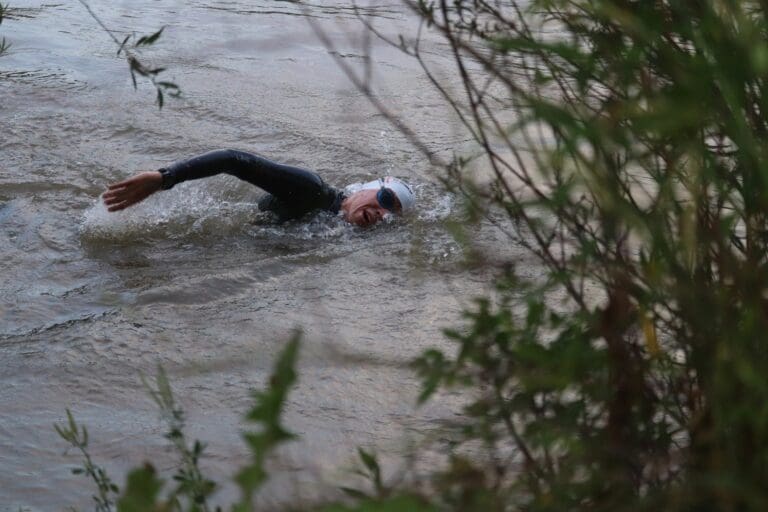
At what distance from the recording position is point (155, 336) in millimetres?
4340

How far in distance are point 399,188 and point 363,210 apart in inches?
12.0

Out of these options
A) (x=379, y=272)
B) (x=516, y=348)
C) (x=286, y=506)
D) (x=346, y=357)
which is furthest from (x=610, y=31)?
(x=379, y=272)

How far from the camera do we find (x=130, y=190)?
4.88 m

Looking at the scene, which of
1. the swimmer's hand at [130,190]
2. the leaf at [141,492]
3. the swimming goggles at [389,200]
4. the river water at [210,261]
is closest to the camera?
the leaf at [141,492]

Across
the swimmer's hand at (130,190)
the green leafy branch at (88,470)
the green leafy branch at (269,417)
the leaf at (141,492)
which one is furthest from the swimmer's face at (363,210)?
the green leafy branch at (269,417)

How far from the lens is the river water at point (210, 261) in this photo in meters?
3.54

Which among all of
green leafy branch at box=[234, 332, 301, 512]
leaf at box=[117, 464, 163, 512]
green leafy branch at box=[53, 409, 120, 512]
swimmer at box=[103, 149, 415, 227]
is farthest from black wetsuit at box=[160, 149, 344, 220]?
green leafy branch at box=[234, 332, 301, 512]

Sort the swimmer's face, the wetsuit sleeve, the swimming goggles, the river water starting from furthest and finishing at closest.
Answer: the swimming goggles < the swimmer's face < the wetsuit sleeve < the river water

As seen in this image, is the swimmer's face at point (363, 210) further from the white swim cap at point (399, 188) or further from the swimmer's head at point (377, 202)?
the white swim cap at point (399, 188)

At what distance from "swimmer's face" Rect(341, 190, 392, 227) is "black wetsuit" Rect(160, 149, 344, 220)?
0.45 ft

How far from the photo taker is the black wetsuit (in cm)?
541

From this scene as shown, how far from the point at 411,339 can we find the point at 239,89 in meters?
4.30

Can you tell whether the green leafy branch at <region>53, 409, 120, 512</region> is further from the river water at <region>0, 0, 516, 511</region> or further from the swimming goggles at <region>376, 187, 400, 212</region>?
the swimming goggles at <region>376, 187, 400, 212</region>

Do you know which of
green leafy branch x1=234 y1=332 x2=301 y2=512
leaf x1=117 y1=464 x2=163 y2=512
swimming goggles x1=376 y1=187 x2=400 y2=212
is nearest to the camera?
green leafy branch x1=234 y1=332 x2=301 y2=512
